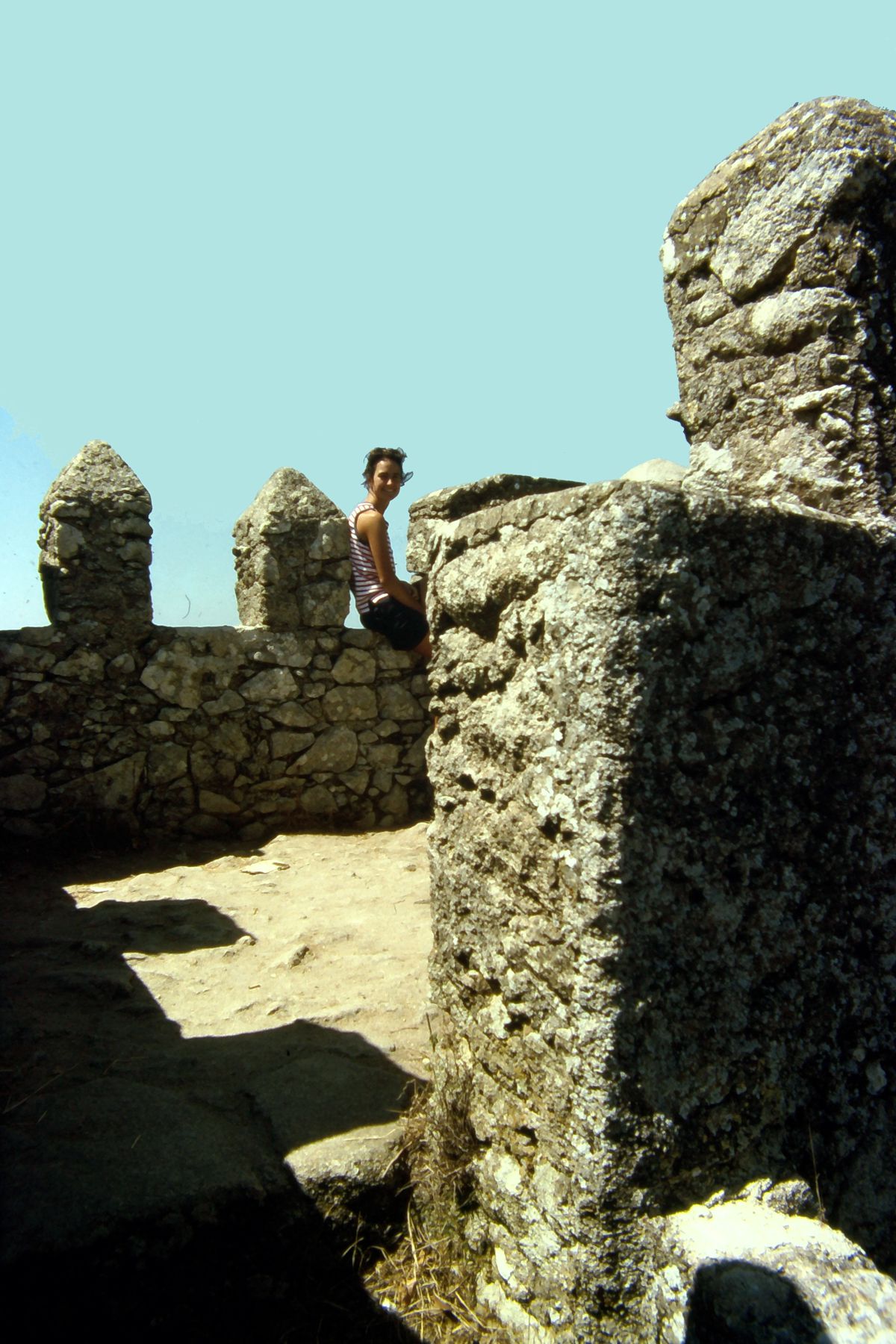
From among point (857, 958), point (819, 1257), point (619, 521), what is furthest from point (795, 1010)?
point (619, 521)

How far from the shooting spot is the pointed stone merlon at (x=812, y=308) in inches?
78.5

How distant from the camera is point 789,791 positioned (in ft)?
5.74

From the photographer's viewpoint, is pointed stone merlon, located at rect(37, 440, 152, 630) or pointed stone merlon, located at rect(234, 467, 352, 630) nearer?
pointed stone merlon, located at rect(37, 440, 152, 630)

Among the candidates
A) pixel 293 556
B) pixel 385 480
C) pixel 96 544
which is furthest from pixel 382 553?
pixel 96 544

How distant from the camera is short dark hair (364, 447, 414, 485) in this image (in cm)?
600

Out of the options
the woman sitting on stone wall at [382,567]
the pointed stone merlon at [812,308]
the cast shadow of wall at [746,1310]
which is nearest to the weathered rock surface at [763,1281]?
the cast shadow of wall at [746,1310]

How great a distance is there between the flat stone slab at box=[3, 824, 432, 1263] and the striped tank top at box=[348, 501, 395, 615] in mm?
1640

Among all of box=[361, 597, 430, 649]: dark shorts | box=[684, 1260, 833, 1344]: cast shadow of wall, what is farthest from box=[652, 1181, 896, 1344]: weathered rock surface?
box=[361, 597, 430, 649]: dark shorts

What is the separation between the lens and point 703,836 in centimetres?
167

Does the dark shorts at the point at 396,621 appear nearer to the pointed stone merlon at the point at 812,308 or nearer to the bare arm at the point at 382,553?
the bare arm at the point at 382,553

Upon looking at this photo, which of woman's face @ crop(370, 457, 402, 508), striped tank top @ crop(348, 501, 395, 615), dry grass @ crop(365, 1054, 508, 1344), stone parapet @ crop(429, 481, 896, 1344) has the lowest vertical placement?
dry grass @ crop(365, 1054, 508, 1344)

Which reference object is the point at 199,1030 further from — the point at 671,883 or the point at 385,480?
the point at 385,480

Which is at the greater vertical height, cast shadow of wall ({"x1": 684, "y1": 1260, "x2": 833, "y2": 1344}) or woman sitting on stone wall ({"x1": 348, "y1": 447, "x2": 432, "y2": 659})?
woman sitting on stone wall ({"x1": 348, "y1": 447, "x2": 432, "y2": 659})

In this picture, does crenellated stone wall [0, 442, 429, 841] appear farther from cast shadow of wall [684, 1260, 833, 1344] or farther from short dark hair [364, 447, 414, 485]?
cast shadow of wall [684, 1260, 833, 1344]
